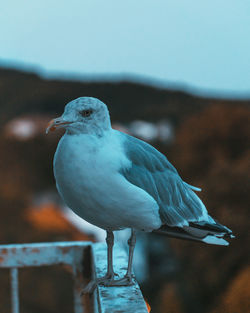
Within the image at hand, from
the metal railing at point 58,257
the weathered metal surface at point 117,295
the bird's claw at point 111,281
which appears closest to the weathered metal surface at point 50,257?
the metal railing at point 58,257

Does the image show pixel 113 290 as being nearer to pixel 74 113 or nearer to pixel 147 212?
pixel 147 212

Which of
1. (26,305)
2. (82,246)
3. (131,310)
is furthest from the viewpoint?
(26,305)

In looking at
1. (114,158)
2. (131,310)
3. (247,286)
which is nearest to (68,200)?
(114,158)

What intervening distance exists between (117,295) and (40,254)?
50cm

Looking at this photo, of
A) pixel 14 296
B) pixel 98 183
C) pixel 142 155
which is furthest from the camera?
pixel 14 296

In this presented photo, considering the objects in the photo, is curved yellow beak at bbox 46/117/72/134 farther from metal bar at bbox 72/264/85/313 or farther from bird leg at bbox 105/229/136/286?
metal bar at bbox 72/264/85/313

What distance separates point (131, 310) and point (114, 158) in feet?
1.13

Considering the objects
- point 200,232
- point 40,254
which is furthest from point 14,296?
point 200,232

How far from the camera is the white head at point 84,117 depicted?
1012mm

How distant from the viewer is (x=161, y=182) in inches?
44.1

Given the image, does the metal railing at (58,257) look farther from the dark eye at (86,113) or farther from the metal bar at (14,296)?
the dark eye at (86,113)

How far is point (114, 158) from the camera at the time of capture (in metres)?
1.01

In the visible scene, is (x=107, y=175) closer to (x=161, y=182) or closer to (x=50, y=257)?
(x=161, y=182)

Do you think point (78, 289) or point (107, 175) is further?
point (78, 289)
